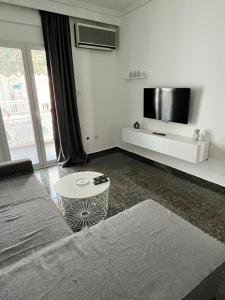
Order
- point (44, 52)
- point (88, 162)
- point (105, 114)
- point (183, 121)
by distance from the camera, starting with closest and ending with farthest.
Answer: point (183, 121)
point (44, 52)
point (88, 162)
point (105, 114)

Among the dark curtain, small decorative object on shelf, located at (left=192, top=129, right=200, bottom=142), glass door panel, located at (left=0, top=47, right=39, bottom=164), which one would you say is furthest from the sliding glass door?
small decorative object on shelf, located at (left=192, top=129, right=200, bottom=142)

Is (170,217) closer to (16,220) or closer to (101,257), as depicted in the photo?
(101,257)

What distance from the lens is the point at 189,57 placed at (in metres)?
2.65

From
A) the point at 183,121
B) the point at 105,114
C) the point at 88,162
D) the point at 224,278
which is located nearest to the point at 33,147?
the point at 88,162

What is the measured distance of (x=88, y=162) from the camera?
3.86 meters

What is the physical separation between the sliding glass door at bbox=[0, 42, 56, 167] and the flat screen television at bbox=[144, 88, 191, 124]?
6.01ft

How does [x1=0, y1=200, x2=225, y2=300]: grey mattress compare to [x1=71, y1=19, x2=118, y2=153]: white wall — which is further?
[x1=71, y1=19, x2=118, y2=153]: white wall

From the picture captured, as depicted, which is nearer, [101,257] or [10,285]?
[10,285]

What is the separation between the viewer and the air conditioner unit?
328 centimetres

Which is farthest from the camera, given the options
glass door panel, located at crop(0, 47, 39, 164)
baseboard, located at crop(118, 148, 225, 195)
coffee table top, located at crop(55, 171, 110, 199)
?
glass door panel, located at crop(0, 47, 39, 164)

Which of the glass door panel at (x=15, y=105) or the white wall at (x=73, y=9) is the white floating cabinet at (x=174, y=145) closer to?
the glass door panel at (x=15, y=105)

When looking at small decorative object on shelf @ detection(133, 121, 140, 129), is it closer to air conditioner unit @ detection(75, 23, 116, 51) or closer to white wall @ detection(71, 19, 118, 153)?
white wall @ detection(71, 19, 118, 153)

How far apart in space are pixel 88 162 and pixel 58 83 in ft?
5.24

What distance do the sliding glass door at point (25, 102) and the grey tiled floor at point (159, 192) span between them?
0.56m
